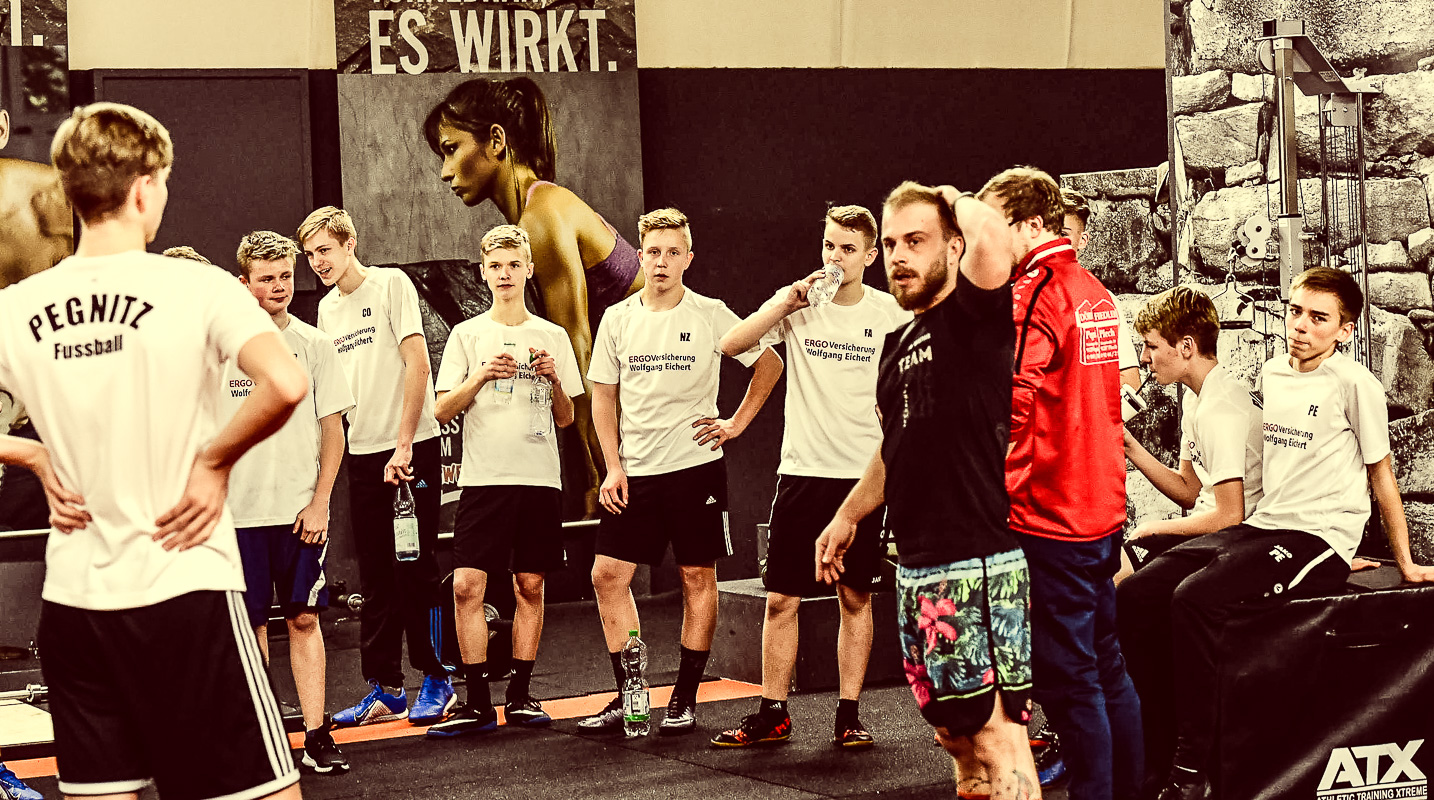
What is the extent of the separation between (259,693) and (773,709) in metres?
2.42

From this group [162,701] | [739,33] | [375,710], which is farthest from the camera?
[739,33]

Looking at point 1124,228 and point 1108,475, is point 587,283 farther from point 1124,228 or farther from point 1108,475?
point 1108,475

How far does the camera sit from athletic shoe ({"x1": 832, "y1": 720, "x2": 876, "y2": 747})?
4.30 m

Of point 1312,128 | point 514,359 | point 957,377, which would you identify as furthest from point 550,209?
point 957,377

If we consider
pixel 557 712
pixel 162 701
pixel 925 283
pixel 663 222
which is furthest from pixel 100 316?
pixel 557 712

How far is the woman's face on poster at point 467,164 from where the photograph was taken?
281 inches

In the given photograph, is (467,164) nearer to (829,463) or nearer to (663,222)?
(663,222)

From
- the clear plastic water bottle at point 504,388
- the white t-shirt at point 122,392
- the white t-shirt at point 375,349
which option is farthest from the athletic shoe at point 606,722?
the white t-shirt at point 122,392

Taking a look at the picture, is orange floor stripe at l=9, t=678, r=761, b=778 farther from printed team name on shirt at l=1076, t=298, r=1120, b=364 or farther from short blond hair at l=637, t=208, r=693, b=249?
printed team name on shirt at l=1076, t=298, r=1120, b=364

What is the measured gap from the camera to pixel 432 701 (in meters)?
4.98

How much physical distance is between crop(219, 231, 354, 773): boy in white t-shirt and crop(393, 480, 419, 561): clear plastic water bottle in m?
0.68

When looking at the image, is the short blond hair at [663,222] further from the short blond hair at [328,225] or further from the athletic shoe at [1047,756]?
the athletic shoe at [1047,756]

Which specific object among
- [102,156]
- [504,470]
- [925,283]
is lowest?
[504,470]

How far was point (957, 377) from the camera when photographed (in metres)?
2.72
